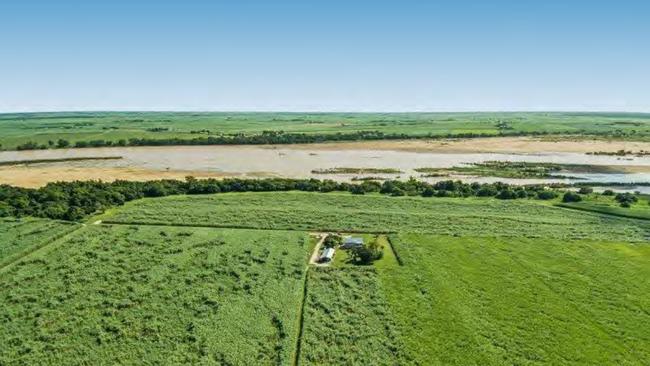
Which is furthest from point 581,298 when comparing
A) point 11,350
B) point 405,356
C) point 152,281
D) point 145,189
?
point 145,189

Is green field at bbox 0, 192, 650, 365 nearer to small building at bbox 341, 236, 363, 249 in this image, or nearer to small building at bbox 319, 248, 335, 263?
small building at bbox 319, 248, 335, 263

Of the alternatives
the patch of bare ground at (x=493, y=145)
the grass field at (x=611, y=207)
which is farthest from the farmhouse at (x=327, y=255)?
the patch of bare ground at (x=493, y=145)

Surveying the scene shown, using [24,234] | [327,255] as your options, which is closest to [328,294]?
[327,255]

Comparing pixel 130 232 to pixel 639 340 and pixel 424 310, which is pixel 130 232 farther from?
pixel 639 340

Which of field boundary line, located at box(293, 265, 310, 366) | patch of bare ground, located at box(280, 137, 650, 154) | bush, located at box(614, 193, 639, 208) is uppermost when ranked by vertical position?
patch of bare ground, located at box(280, 137, 650, 154)

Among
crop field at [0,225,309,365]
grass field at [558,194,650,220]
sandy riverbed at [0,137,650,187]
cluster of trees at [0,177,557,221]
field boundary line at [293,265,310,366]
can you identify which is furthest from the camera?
sandy riverbed at [0,137,650,187]

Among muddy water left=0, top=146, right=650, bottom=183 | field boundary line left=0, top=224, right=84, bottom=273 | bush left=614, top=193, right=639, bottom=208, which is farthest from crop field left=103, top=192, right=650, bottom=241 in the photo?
muddy water left=0, top=146, right=650, bottom=183
